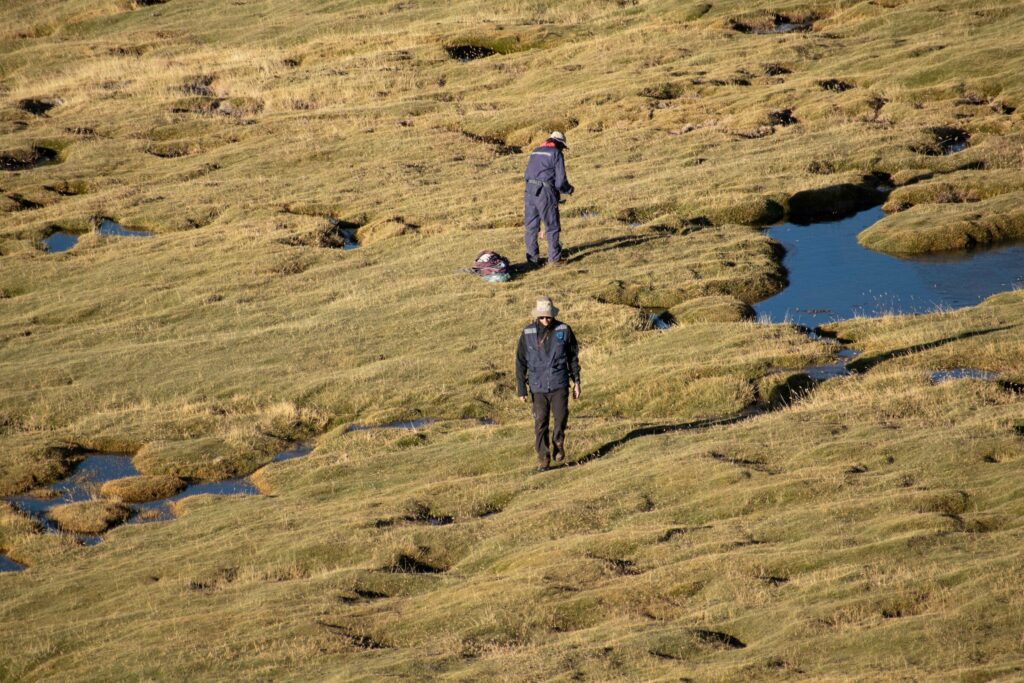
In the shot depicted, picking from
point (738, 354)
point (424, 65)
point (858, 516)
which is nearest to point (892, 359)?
point (738, 354)

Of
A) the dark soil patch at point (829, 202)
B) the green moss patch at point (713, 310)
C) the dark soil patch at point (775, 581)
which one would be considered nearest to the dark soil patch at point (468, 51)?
the dark soil patch at point (829, 202)

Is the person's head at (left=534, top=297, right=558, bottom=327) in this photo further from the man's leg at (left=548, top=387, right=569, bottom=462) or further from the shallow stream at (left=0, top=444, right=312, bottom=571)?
Answer: the shallow stream at (left=0, top=444, right=312, bottom=571)

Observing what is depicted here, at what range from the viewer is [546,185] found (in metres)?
40.4

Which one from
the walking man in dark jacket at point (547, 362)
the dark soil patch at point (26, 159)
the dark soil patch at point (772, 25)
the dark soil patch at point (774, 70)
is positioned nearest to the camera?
the walking man in dark jacket at point (547, 362)

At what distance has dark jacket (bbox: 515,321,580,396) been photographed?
25594 millimetres

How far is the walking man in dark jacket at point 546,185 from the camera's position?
40.0 meters

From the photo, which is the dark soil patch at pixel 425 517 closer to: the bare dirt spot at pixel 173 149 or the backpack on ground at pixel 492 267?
the backpack on ground at pixel 492 267

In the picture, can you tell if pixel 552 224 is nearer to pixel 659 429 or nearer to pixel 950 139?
pixel 659 429

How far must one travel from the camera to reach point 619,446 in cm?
2848

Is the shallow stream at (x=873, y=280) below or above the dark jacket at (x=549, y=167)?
below

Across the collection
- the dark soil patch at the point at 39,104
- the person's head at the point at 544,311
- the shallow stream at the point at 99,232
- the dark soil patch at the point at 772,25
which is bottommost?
the shallow stream at the point at 99,232

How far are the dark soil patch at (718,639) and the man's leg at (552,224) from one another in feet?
78.3

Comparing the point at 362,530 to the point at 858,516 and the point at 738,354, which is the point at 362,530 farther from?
the point at 738,354

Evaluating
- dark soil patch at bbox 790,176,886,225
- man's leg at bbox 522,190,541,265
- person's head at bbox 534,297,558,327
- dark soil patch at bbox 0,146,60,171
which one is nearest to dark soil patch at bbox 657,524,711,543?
person's head at bbox 534,297,558,327
